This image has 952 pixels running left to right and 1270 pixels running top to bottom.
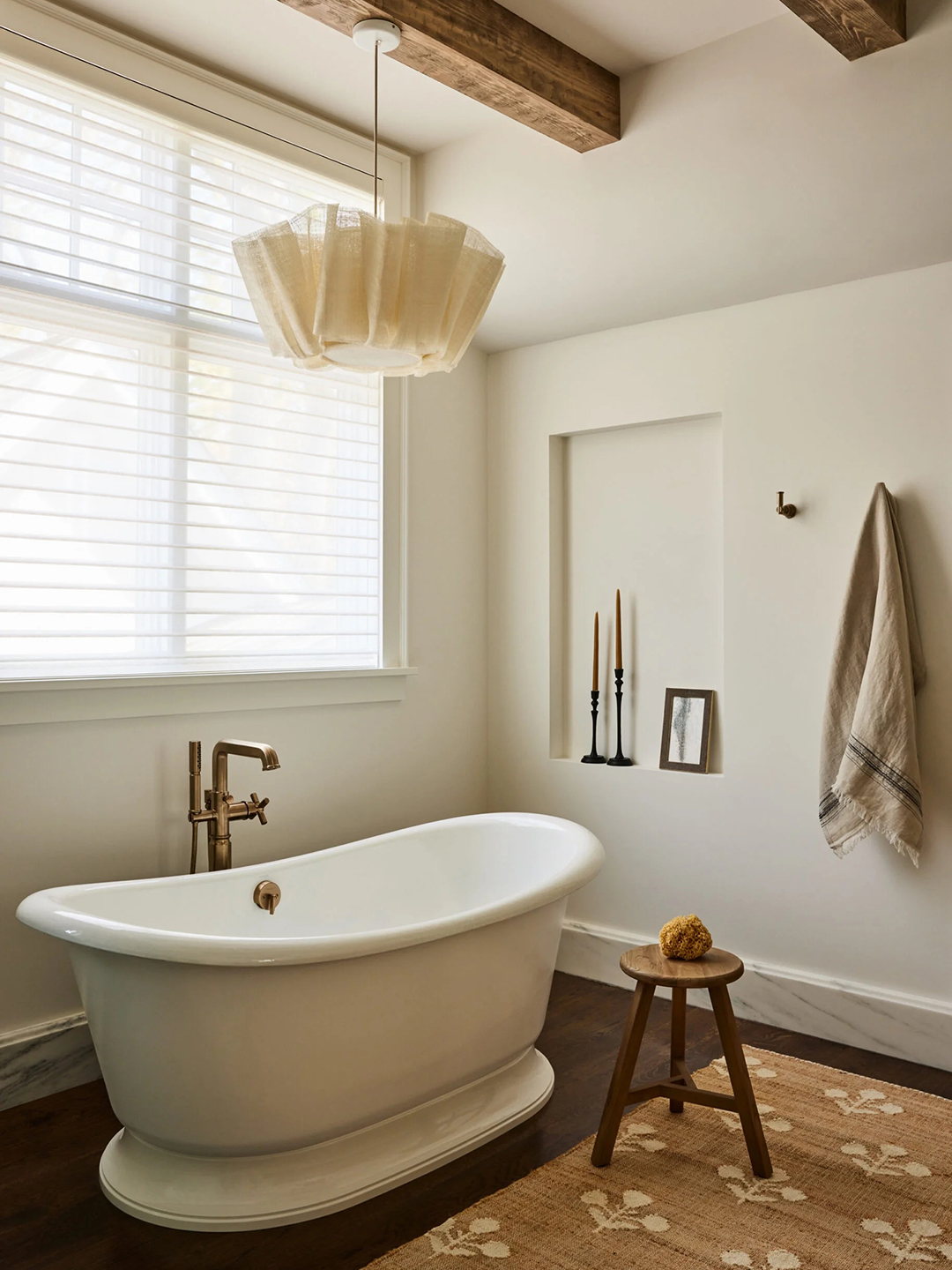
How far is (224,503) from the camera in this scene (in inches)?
121

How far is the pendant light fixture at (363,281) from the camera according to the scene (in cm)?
196

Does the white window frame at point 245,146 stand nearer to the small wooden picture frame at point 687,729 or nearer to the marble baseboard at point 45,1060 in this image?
the marble baseboard at point 45,1060

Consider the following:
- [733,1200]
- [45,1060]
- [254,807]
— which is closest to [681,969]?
[733,1200]

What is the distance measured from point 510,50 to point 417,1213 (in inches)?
106

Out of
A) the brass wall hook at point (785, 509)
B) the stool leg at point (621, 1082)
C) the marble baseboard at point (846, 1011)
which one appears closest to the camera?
the stool leg at point (621, 1082)

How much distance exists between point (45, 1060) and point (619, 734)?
2036mm

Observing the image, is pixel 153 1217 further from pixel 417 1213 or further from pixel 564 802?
pixel 564 802

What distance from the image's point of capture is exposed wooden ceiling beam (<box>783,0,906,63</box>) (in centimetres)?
219

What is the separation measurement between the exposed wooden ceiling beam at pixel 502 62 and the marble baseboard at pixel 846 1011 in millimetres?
2517

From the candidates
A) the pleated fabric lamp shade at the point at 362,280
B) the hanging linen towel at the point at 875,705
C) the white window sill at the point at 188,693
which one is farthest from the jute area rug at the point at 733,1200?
the pleated fabric lamp shade at the point at 362,280

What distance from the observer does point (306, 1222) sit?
209 centimetres

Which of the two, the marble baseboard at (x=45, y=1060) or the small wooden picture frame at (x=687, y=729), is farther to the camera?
the small wooden picture frame at (x=687, y=729)

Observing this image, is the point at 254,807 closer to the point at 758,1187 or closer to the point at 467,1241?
the point at 467,1241

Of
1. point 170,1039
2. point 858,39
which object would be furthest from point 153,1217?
point 858,39
